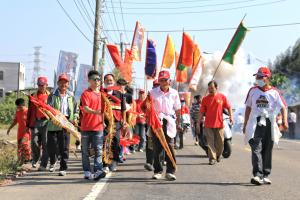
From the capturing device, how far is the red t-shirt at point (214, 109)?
12.6 metres

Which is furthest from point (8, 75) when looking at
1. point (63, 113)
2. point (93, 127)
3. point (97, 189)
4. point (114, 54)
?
point (97, 189)

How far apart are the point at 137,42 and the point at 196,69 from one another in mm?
3897

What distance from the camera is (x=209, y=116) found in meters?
12.7

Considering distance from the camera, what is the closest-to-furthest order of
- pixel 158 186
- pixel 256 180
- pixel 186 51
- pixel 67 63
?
pixel 158 186 → pixel 256 180 → pixel 67 63 → pixel 186 51

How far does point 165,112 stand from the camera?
974cm

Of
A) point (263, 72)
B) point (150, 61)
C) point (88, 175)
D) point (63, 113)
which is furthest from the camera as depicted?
point (150, 61)

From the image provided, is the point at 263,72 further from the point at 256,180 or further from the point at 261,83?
the point at 256,180

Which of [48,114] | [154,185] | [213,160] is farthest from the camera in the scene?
[213,160]

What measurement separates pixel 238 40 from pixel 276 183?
32.3 feet

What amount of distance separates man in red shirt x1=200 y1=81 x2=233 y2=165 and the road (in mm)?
928

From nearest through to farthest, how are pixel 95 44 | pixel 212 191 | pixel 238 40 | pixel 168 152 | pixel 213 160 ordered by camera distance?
1. pixel 212 191
2. pixel 168 152
3. pixel 213 160
4. pixel 238 40
5. pixel 95 44

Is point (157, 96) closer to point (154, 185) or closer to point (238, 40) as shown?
point (154, 185)

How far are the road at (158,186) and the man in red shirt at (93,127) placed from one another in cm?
28

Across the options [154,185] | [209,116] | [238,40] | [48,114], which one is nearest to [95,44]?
[238,40]
